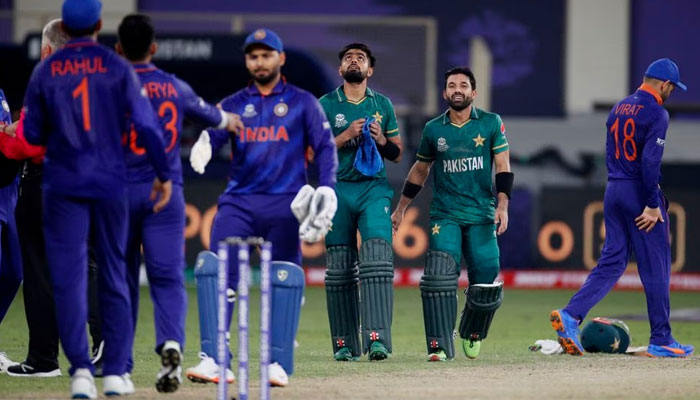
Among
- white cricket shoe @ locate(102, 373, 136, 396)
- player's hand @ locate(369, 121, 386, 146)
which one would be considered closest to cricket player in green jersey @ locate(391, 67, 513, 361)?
player's hand @ locate(369, 121, 386, 146)

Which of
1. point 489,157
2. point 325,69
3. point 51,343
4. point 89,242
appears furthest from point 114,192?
point 325,69

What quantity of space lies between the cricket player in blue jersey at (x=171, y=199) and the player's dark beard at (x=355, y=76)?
2.02 meters

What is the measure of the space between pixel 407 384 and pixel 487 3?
17.2 m

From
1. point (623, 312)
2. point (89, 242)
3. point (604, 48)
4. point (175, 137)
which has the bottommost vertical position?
point (623, 312)

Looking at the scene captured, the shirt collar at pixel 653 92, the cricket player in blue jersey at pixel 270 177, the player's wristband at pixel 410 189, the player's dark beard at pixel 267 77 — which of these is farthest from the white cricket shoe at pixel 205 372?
the shirt collar at pixel 653 92

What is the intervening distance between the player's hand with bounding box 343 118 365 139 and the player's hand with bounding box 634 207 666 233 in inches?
79.6

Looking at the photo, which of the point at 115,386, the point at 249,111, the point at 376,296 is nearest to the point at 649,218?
the point at 376,296

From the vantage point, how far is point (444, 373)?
814 cm

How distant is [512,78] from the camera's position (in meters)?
24.0

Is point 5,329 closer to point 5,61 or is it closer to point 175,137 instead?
point 175,137

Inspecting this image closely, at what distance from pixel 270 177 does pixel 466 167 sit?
7.22 feet

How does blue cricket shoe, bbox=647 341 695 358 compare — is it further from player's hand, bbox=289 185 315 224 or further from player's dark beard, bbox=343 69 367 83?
player's hand, bbox=289 185 315 224

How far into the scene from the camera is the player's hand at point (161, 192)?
6855mm

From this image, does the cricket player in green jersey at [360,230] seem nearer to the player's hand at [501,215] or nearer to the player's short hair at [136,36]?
the player's hand at [501,215]
